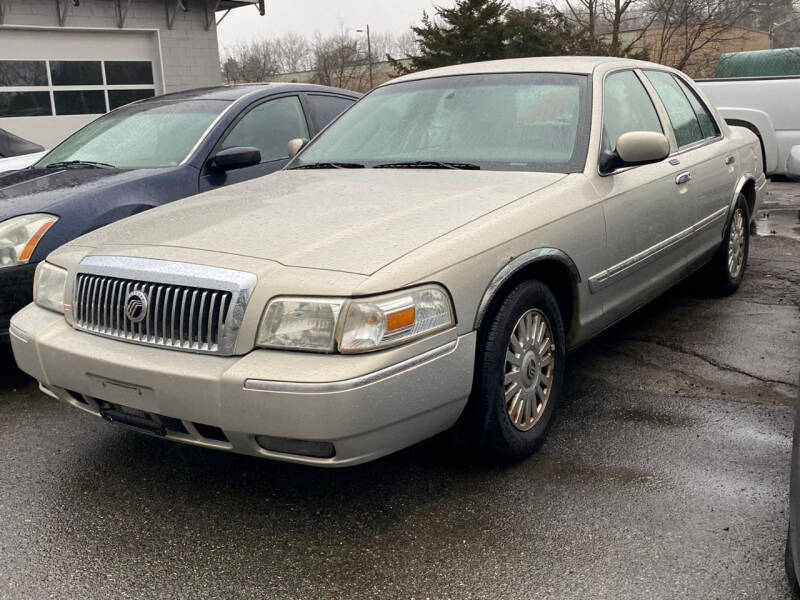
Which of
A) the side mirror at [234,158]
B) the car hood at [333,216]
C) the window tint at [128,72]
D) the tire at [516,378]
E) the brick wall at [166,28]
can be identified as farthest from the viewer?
the window tint at [128,72]

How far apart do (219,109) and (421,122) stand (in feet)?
5.96

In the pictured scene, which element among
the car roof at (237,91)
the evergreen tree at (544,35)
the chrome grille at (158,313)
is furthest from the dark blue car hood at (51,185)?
the evergreen tree at (544,35)

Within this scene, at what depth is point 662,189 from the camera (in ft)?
14.0

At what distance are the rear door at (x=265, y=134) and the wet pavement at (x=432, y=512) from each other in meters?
1.80

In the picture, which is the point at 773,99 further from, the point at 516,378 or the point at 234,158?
the point at 516,378

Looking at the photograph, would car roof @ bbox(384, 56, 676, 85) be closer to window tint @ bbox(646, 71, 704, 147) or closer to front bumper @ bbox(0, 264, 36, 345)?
window tint @ bbox(646, 71, 704, 147)

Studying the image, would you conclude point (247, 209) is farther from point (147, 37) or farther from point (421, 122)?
point (147, 37)

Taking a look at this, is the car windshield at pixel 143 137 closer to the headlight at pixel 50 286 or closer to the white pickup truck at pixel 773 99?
the headlight at pixel 50 286

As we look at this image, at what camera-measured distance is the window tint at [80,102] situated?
20.4 meters

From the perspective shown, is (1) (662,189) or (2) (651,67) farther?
(2) (651,67)

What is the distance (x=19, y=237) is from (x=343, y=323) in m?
2.40

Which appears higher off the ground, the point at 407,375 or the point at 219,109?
the point at 219,109

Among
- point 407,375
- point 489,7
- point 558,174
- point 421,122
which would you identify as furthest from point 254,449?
point 489,7

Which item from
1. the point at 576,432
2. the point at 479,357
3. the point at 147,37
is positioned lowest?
the point at 576,432
